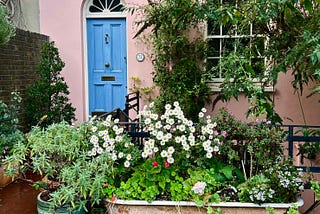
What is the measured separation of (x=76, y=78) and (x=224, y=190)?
376 centimetres

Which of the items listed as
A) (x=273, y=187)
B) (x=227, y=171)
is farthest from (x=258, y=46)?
(x=273, y=187)

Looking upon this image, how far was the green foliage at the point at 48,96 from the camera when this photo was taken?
4.81 metres

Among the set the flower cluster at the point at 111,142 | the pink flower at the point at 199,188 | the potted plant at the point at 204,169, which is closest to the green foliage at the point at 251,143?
the potted plant at the point at 204,169

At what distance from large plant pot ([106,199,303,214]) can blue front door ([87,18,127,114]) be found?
129 inches

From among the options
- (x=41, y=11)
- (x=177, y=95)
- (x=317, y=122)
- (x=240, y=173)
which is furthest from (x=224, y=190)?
(x=41, y=11)

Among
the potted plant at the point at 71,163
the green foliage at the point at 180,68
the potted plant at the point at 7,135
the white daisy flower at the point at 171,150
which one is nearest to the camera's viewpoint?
the potted plant at the point at 71,163

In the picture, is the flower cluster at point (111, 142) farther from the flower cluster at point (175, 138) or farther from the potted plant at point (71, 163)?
the flower cluster at point (175, 138)

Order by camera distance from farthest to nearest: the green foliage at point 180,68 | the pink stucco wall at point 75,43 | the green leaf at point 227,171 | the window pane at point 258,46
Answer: the pink stucco wall at point 75,43 → the green foliage at point 180,68 → the window pane at point 258,46 → the green leaf at point 227,171

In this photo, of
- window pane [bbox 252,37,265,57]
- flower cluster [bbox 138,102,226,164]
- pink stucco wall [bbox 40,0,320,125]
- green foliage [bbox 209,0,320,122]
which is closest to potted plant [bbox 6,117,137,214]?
flower cluster [bbox 138,102,226,164]

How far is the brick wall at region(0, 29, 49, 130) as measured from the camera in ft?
14.4

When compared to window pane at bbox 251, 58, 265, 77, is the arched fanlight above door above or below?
above

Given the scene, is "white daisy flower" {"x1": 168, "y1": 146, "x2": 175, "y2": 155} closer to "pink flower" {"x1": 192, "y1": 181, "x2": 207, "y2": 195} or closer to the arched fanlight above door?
"pink flower" {"x1": 192, "y1": 181, "x2": 207, "y2": 195}

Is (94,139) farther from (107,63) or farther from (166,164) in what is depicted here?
(107,63)

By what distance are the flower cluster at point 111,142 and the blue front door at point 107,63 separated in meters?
2.87
